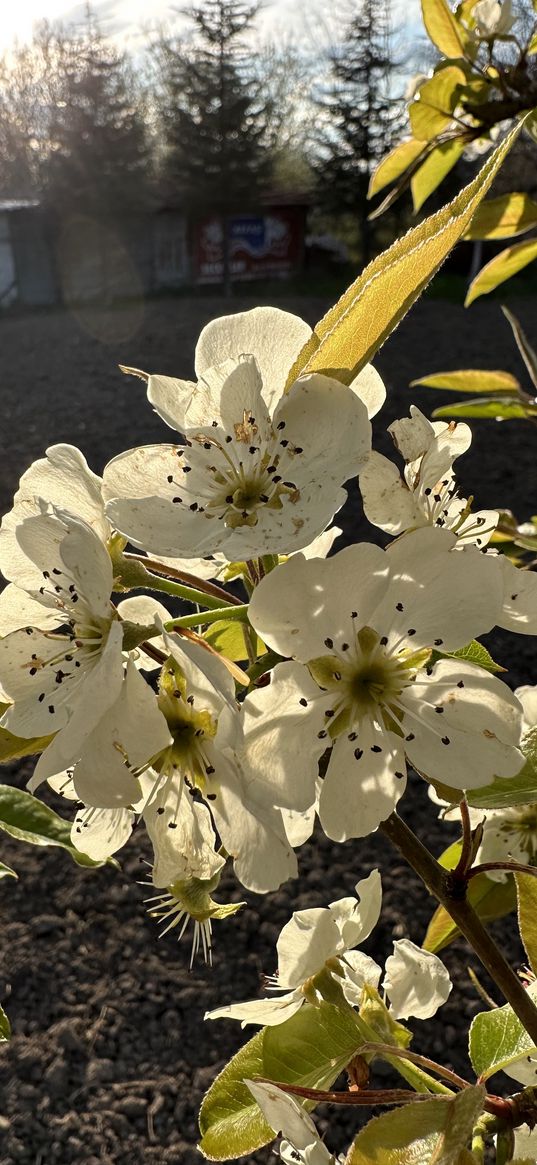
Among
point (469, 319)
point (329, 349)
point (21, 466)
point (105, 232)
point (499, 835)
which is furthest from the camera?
point (105, 232)

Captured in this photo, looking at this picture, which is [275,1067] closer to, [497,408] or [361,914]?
[361,914]

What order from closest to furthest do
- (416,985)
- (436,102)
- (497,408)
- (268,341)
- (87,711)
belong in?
1. (87,711)
2. (268,341)
3. (416,985)
4. (436,102)
5. (497,408)

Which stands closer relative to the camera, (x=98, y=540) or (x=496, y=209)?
(x=98, y=540)

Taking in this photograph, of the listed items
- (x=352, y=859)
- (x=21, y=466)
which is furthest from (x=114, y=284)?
(x=352, y=859)

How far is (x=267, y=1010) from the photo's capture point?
822mm

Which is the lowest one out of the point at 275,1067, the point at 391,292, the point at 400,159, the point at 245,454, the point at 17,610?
the point at 275,1067

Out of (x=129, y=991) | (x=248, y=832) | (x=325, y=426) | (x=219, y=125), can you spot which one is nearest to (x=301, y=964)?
(x=248, y=832)

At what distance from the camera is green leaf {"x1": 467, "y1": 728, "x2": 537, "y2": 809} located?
618 mm

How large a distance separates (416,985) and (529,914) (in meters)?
0.22

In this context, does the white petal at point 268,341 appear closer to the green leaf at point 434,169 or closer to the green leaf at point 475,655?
the green leaf at point 475,655

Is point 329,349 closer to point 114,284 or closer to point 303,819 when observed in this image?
point 303,819

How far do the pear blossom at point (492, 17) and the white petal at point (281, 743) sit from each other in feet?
4.63

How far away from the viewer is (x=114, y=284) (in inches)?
689

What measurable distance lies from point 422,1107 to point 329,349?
1.65ft
